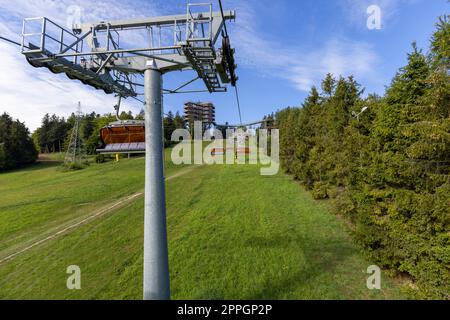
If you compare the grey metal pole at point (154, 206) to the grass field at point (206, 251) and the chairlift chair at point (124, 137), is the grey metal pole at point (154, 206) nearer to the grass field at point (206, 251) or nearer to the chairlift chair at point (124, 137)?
the chairlift chair at point (124, 137)

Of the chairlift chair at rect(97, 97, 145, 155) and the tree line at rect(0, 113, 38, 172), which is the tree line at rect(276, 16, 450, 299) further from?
the tree line at rect(0, 113, 38, 172)

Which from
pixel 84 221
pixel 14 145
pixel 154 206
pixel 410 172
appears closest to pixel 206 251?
pixel 154 206

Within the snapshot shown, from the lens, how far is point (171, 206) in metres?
16.5

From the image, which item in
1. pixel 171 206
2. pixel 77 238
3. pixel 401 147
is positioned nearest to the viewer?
pixel 401 147

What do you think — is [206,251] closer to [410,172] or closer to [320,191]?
[410,172]

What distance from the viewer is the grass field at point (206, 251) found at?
760 centimetres

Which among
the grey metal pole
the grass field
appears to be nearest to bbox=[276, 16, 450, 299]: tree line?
the grass field

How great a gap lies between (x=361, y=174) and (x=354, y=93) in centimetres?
522

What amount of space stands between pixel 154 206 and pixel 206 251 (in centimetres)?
497

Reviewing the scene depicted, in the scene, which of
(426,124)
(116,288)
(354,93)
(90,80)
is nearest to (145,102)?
(90,80)

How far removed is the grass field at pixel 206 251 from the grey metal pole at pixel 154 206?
6.97ft

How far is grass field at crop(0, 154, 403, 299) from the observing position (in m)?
7.60

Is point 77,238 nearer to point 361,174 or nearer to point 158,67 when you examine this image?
point 158,67

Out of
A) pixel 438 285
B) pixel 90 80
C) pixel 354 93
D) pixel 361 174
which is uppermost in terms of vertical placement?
pixel 354 93
